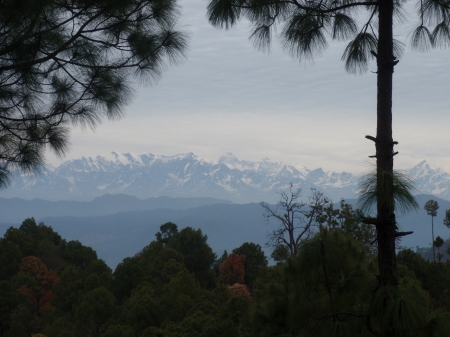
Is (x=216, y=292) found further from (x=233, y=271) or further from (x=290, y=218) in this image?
(x=233, y=271)

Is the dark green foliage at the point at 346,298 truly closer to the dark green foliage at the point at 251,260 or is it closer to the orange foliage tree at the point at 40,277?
the dark green foliage at the point at 251,260

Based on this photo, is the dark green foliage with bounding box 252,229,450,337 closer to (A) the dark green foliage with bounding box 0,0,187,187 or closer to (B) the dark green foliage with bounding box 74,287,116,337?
(A) the dark green foliage with bounding box 0,0,187,187

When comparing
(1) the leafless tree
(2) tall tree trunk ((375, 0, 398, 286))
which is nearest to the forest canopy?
A: (2) tall tree trunk ((375, 0, 398, 286))

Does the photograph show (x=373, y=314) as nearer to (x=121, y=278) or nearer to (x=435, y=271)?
(x=435, y=271)

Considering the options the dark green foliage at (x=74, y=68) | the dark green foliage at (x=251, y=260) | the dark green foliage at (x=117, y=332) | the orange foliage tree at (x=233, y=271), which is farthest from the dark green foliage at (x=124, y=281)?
the dark green foliage at (x=74, y=68)

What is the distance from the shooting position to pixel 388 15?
3855mm

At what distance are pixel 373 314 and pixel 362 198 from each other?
0.78 metres

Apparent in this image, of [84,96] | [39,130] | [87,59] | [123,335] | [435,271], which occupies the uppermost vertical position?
[87,59]

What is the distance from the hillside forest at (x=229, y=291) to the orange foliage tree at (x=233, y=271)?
7 centimetres

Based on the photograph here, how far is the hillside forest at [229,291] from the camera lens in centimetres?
348

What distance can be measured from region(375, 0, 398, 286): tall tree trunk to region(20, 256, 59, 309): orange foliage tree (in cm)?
3425

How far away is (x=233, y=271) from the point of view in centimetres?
3219

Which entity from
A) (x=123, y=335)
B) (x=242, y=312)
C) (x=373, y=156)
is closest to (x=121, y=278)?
(x=123, y=335)

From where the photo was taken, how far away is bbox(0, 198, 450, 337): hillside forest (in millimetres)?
3477
